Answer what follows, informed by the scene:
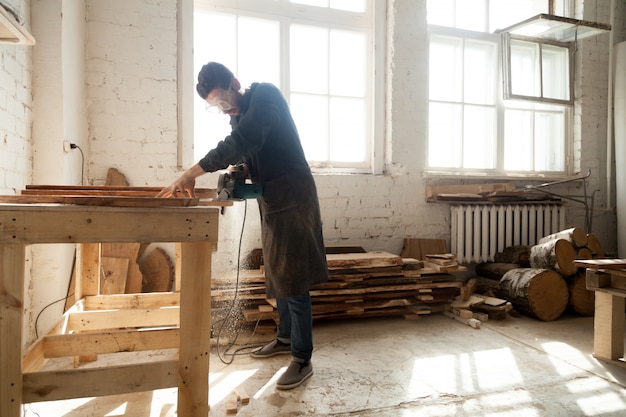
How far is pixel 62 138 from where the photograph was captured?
8.82 feet

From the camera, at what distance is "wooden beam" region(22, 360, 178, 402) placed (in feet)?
4.68

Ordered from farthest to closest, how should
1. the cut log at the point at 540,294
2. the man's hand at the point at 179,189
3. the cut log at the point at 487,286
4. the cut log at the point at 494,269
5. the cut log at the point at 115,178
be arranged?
the cut log at the point at 494,269 < the cut log at the point at 487,286 < the cut log at the point at 540,294 < the cut log at the point at 115,178 < the man's hand at the point at 179,189

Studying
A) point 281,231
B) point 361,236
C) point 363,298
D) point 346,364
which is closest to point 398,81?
point 361,236

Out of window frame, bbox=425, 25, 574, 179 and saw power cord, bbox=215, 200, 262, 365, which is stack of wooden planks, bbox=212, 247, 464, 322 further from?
window frame, bbox=425, 25, 574, 179

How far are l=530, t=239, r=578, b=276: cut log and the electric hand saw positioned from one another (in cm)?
280

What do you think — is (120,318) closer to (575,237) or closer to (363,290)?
(363,290)

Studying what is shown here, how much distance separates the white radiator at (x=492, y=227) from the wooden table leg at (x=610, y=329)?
5.42 feet

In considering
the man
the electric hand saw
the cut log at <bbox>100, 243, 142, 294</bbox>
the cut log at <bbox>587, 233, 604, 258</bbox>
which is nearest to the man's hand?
the electric hand saw

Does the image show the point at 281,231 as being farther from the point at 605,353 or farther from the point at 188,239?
the point at 605,353

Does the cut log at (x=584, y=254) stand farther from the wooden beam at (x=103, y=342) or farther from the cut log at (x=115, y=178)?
the cut log at (x=115, y=178)

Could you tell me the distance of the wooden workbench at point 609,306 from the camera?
105 inches

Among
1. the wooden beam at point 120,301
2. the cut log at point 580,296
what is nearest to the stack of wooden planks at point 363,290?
the wooden beam at point 120,301

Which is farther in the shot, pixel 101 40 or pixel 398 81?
pixel 398 81

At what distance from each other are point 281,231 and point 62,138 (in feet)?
5.20
